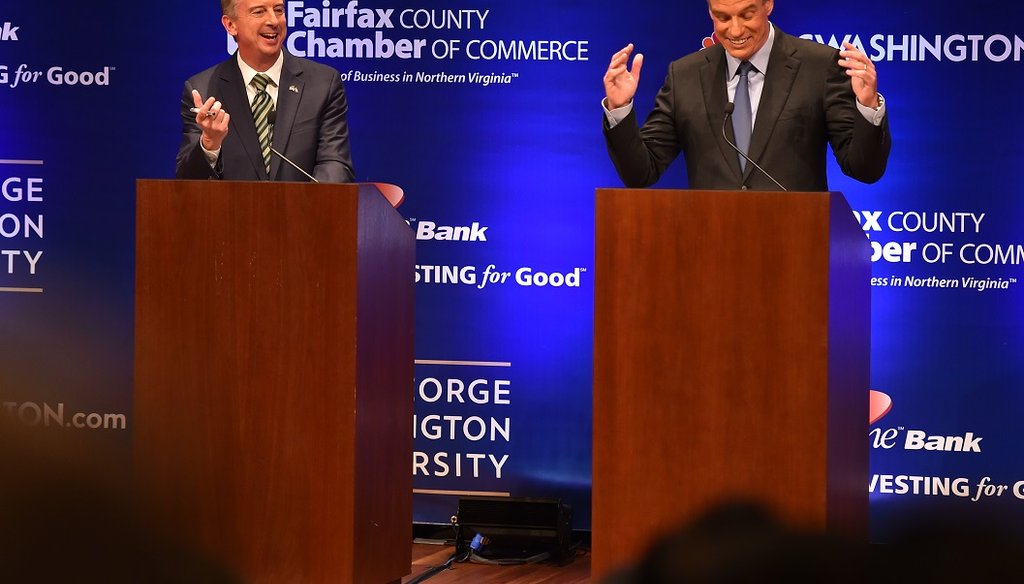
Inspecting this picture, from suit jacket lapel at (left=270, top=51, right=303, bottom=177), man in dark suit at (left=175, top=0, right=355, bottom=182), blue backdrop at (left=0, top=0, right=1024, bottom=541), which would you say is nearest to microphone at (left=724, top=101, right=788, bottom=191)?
man in dark suit at (left=175, top=0, right=355, bottom=182)

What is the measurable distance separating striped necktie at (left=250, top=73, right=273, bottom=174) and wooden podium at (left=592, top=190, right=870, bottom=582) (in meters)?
1.31

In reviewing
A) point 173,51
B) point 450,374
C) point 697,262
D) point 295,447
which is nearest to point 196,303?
point 295,447

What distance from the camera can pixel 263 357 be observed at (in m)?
3.40

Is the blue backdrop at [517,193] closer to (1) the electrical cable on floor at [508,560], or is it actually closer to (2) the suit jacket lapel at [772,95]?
(1) the electrical cable on floor at [508,560]

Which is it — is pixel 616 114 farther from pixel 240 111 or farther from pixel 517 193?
pixel 517 193

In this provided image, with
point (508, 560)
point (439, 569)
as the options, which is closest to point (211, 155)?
point (439, 569)

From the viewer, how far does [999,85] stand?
17.8ft

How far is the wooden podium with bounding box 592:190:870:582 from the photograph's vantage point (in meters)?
3.16

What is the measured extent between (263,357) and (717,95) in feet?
5.09

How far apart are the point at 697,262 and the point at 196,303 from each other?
4.32 feet

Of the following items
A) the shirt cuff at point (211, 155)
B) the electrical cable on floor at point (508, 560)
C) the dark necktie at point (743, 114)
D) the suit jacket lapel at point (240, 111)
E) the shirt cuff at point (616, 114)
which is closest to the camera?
the shirt cuff at point (616, 114)

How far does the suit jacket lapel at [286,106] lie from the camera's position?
4043 mm

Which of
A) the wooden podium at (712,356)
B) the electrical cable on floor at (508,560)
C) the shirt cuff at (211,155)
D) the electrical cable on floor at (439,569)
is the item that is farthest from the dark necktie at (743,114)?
the electrical cable on floor at (508,560)

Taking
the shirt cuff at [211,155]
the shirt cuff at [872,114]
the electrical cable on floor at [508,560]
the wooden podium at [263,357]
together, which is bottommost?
the electrical cable on floor at [508,560]
